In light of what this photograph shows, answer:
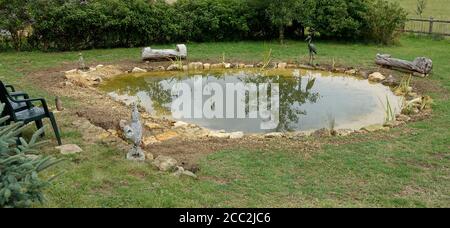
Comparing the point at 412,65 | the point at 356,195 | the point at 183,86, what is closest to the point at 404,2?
the point at 412,65

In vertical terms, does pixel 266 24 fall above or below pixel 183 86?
above

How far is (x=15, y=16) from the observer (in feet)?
42.5

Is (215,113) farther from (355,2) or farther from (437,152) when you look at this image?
(355,2)

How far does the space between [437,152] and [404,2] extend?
742 inches

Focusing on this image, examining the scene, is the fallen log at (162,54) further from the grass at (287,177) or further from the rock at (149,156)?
the rock at (149,156)

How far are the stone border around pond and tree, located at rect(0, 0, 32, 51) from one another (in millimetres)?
2962

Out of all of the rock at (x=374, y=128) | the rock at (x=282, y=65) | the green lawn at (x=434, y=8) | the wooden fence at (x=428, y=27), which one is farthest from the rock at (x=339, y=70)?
the green lawn at (x=434, y=8)

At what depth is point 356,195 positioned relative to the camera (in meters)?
5.25

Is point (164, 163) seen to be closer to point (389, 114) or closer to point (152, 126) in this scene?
point (152, 126)

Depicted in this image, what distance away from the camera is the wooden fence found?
15.7 meters

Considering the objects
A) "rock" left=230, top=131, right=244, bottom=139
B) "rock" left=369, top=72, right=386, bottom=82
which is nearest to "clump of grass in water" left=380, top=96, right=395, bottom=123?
"rock" left=369, top=72, right=386, bottom=82

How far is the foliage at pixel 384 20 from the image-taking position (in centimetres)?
1438

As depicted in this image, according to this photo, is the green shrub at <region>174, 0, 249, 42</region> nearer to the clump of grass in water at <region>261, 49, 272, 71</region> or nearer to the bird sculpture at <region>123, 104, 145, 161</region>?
the clump of grass in water at <region>261, 49, 272, 71</region>

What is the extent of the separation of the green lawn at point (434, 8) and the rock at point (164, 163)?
54.4ft
